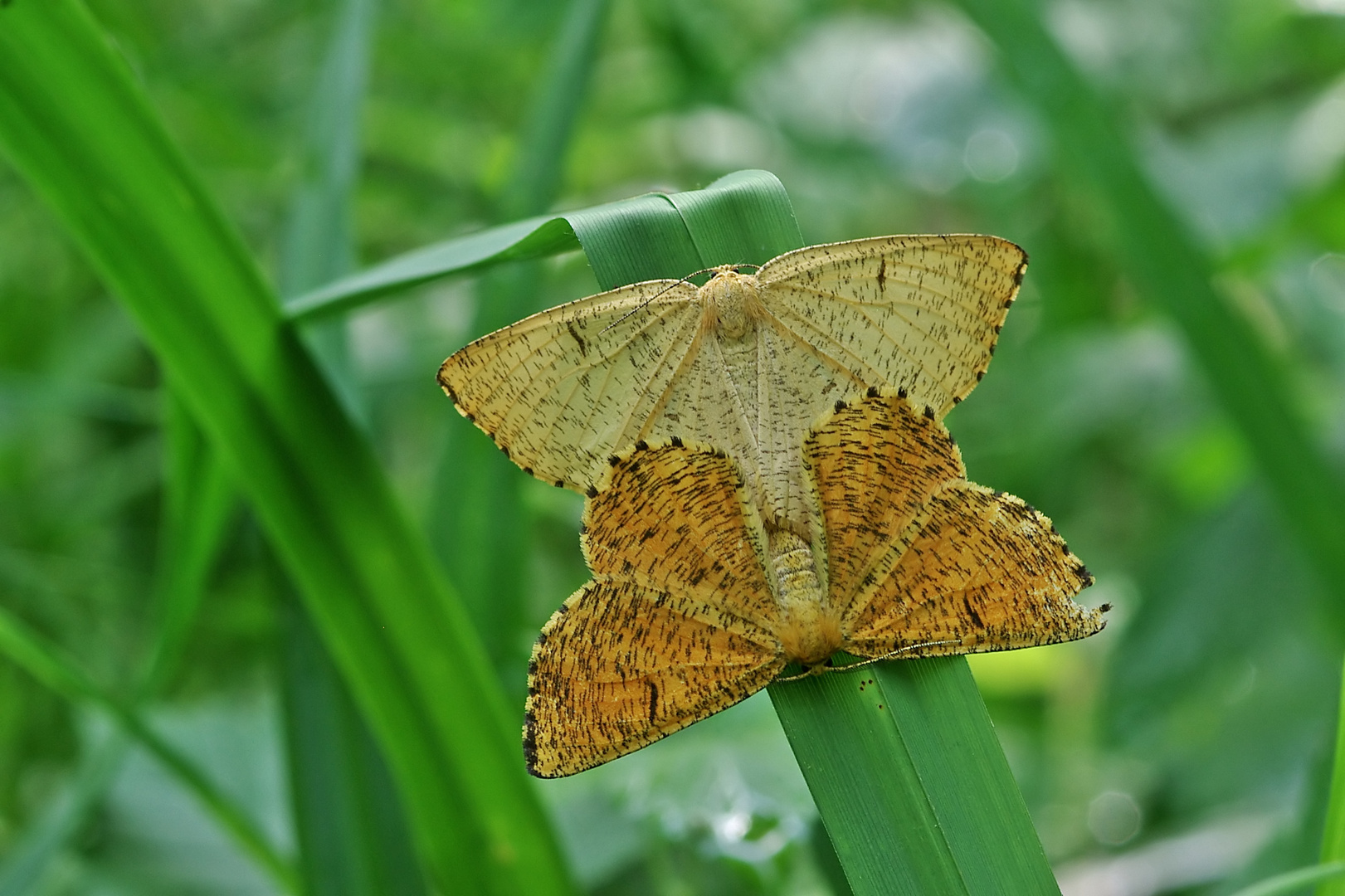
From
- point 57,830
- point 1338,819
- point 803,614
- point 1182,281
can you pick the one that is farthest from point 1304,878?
point 57,830

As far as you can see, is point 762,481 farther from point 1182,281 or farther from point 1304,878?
point 1182,281

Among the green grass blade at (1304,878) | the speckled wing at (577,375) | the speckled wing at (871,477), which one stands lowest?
the green grass blade at (1304,878)

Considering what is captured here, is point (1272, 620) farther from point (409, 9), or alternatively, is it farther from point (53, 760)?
point (409, 9)

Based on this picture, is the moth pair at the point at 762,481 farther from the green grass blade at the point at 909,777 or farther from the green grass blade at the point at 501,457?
the green grass blade at the point at 501,457

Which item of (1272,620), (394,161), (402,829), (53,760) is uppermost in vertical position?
(394,161)

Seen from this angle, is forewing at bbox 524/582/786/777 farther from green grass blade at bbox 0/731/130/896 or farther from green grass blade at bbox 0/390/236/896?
green grass blade at bbox 0/731/130/896

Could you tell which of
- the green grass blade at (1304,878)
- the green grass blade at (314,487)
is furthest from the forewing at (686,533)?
the green grass blade at (1304,878)

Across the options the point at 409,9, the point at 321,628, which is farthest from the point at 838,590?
the point at 409,9
